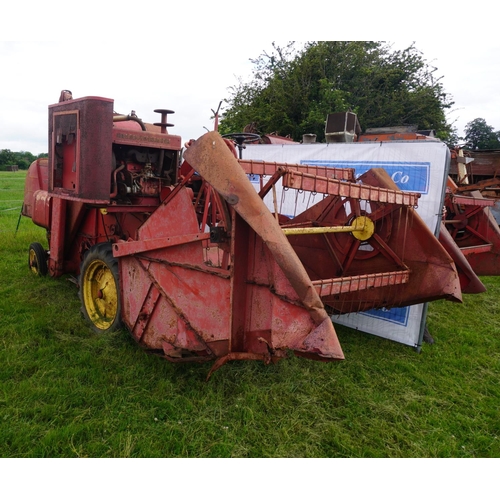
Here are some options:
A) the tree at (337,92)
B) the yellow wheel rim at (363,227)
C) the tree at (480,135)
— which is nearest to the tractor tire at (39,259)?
the yellow wheel rim at (363,227)

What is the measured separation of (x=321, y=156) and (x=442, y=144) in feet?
5.03

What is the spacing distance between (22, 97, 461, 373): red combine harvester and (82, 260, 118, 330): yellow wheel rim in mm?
13

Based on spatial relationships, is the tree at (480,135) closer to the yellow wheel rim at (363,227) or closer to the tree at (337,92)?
the tree at (337,92)

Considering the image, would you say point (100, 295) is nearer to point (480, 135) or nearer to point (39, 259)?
point (39, 259)

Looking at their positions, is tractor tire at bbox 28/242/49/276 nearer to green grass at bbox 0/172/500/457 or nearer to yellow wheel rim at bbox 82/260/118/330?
green grass at bbox 0/172/500/457

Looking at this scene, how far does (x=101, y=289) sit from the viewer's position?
3.92 metres

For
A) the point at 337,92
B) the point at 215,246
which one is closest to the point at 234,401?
the point at 215,246

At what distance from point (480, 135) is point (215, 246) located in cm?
4044

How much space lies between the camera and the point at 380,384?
3.40 meters

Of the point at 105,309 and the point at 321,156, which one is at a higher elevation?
the point at 321,156

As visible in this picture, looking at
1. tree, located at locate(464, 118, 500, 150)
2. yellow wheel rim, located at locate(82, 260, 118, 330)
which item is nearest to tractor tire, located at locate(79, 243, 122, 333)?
yellow wheel rim, located at locate(82, 260, 118, 330)

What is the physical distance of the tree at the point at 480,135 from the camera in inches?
1294
